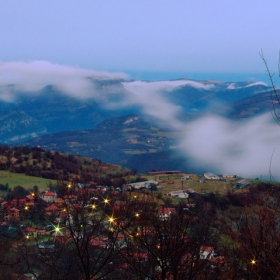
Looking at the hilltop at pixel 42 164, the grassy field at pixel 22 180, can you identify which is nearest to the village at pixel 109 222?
the grassy field at pixel 22 180

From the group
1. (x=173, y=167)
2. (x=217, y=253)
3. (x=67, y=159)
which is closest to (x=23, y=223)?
(x=217, y=253)

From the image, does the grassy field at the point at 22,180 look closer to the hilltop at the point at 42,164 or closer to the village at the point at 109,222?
the hilltop at the point at 42,164

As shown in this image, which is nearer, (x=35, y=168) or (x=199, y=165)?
(x=35, y=168)

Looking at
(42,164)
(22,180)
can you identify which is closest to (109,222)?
(22,180)

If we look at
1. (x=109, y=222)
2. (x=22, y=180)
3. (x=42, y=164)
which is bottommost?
(x=22, y=180)

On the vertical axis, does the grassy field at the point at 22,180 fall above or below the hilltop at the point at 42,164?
below

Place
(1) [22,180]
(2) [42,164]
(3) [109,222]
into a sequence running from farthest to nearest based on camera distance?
(2) [42,164], (1) [22,180], (3) [109,222]

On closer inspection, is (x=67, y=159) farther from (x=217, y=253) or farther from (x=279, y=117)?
(x=279, y=117)

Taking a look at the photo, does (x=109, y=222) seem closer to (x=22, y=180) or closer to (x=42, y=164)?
(x=22, y=180)

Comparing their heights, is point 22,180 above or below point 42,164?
below
